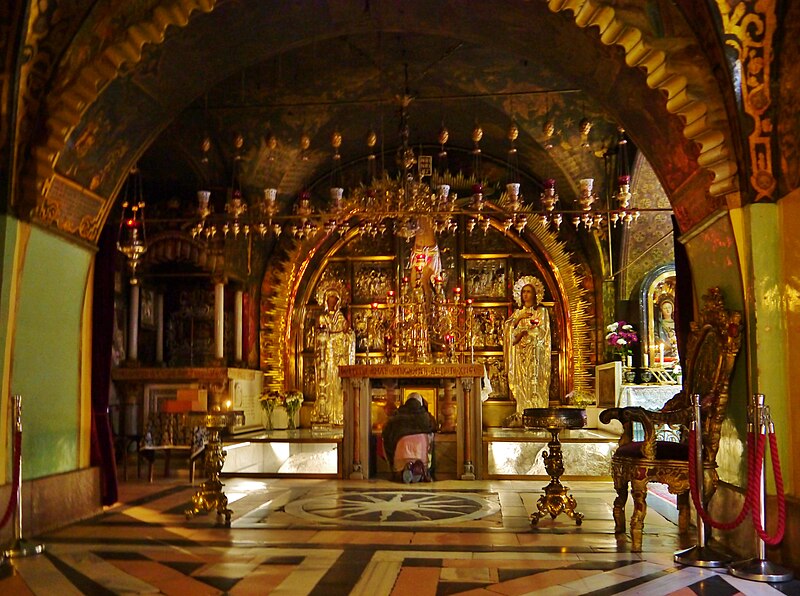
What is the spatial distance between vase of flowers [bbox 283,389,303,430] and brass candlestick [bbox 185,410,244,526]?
733 centimetres

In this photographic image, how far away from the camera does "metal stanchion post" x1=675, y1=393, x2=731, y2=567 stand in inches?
212

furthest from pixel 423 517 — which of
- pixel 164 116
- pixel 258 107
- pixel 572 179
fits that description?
pixel 572 179

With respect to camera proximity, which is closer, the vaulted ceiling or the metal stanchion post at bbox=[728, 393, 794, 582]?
the metal stanchion post at bbox=[728, 393, 794, 582]

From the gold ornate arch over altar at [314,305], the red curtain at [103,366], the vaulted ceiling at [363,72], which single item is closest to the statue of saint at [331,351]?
the gold ornate arch over altar at [314,305]

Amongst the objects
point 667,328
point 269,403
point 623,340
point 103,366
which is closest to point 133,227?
point 103,366

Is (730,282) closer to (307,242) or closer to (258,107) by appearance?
(258,107)

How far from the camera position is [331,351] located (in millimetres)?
15586

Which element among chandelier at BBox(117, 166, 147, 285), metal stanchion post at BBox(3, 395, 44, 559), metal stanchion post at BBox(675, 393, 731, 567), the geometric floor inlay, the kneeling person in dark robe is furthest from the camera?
the kneeling person in dark robe

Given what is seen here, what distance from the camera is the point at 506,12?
7.03m

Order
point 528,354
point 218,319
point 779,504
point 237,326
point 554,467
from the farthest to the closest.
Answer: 1. point 528,354
2. point 237,326
3. point 218,319
4. point 554,467
5. point 779,504

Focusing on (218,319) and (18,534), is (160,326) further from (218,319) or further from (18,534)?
(18,534)

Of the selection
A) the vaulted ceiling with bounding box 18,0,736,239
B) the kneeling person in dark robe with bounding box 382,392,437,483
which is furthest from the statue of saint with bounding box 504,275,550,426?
the kneeling person in dark robe with bounding box 382,392,437,483

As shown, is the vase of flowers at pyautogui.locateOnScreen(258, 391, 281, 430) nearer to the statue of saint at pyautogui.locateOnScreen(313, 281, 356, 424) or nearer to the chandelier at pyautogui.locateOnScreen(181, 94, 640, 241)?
the statue of saint at pyautogui.locateOnScreen(313, 281, 356, 424)

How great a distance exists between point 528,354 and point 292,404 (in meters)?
4.63
